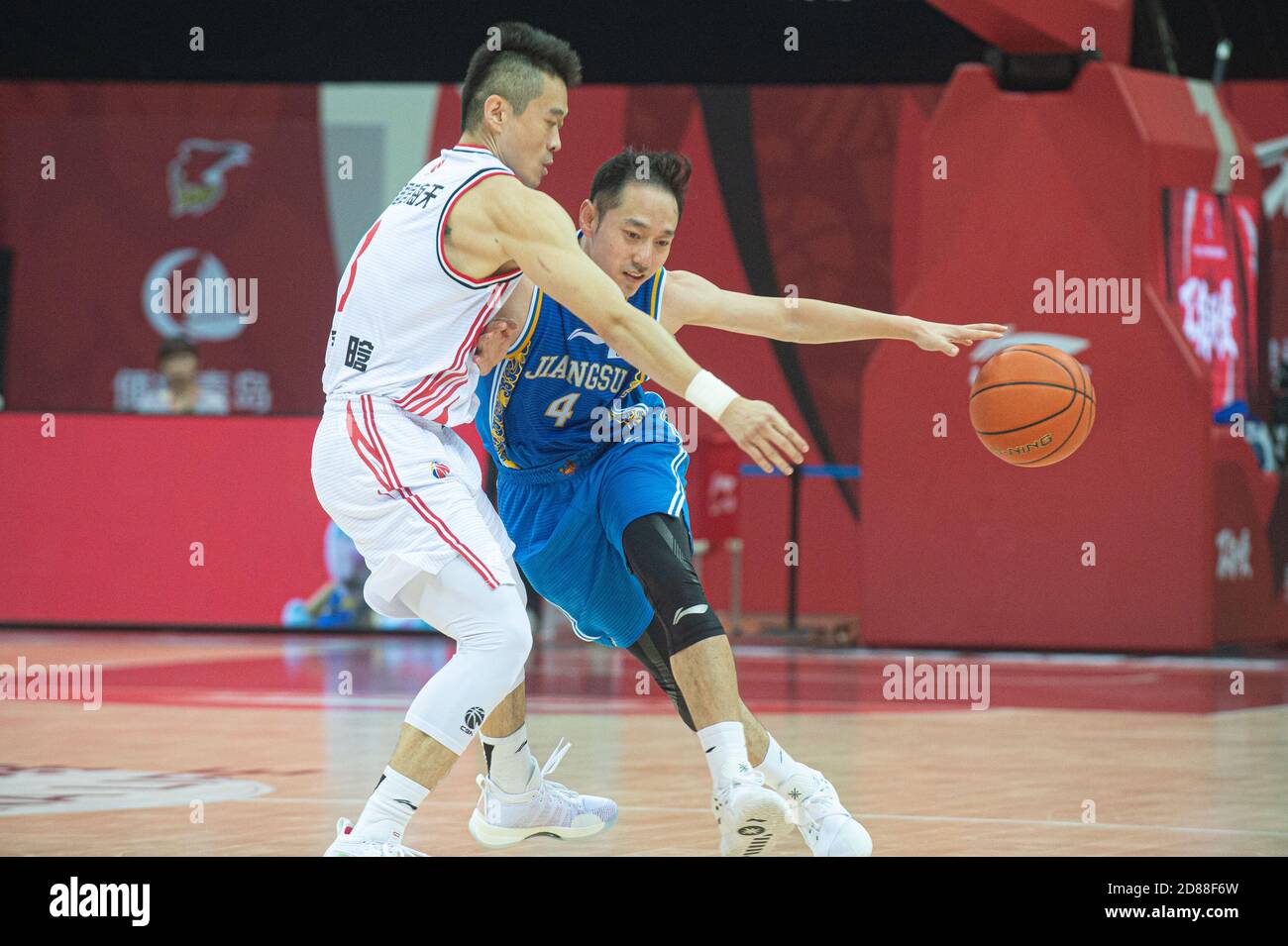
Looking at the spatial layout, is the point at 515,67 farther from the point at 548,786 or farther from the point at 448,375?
the point at 548,786

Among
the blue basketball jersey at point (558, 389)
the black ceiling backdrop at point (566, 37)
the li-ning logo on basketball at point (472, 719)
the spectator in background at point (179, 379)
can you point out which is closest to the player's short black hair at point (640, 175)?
the blue basketball jersey at point (558, 389)

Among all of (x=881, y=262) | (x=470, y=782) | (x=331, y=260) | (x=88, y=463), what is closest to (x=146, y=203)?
(x=331, y=260)

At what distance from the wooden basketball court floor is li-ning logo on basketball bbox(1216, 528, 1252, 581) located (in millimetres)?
642

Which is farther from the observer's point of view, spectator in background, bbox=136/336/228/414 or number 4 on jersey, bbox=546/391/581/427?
spectator in background, bbox=136/336/228/414

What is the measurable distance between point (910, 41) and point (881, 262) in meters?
1.92

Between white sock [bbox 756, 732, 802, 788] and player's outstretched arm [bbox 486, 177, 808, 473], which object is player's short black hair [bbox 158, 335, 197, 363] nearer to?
white sock [bbox 756, 732, 802, 788]

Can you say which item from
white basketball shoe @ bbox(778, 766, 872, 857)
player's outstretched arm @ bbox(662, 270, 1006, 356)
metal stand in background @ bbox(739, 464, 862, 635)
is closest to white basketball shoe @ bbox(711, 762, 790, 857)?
white basketball shoe @ bbox(778, 766, 872, 857)

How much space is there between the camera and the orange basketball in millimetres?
5762

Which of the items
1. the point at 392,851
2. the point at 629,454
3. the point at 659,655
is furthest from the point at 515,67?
the point at 392,851

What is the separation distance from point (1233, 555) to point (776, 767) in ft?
28.5

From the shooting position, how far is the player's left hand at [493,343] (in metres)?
→ 4.88

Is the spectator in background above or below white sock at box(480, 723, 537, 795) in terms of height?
above

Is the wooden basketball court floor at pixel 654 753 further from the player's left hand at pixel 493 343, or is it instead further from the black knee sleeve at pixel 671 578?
the player's left hand at pixel 493 343

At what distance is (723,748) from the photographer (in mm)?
4793
